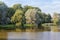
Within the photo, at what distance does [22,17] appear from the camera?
83.9 inches

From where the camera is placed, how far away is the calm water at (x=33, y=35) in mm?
1944

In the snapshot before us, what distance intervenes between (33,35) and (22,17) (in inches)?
12.4

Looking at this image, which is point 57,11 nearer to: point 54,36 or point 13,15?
point 54,36

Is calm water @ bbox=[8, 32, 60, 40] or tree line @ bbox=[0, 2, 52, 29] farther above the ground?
tree line @ bbox=[0, 2, 52, 29]

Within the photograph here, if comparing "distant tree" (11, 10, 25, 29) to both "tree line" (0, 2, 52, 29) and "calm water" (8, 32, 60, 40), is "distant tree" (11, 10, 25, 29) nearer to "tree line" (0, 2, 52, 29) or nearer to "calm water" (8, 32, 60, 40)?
"tree line" (0, 2, 52, 29)

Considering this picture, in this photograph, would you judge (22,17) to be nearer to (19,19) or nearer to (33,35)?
(19,19)

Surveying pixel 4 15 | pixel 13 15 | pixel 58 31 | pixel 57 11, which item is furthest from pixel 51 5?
pixel 4 15

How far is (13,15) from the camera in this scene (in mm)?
2111

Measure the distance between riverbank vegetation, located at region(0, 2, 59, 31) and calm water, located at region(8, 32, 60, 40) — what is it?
0.08 m

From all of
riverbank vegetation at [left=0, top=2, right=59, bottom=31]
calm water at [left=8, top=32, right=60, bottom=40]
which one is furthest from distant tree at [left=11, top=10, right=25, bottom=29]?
calm water at [left=8, top=32, right=60, bottom=40]

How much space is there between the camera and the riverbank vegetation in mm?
2111

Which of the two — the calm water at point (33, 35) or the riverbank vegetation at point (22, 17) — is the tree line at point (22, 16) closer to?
the riverbank vegetation at point (22, 17)

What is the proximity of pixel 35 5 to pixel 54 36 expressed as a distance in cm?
53

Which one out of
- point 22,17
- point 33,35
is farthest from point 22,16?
point 33,35
